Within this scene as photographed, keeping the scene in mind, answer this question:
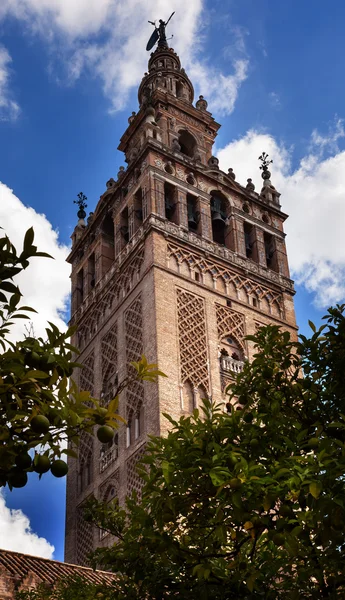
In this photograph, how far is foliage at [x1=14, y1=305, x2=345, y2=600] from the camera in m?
5.83

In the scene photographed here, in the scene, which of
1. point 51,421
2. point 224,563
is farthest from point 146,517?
point 51,421

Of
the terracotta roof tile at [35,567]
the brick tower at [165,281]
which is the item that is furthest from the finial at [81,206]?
the terracotta roof tile at [35,567]

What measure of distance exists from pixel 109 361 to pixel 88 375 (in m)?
1.40

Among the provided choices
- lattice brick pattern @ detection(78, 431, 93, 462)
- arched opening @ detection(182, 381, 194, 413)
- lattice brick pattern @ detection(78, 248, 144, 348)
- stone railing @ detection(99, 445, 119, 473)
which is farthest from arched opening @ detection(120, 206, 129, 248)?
stone railing @ detection(99, 445, 119, 473)

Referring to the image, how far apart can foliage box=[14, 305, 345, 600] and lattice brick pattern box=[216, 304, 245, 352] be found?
14.3 meters

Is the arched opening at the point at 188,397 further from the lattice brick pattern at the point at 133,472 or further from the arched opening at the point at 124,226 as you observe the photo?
the arched opening at the point at 124,226

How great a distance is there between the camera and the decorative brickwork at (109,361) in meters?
22.6

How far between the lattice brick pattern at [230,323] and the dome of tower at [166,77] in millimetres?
9748

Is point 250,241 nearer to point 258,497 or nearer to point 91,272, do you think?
point 91,272

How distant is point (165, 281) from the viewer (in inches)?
864

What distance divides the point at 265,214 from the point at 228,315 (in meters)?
5.82

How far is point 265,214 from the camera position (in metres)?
27.8

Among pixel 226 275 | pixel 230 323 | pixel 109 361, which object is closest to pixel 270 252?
pixel 226 275

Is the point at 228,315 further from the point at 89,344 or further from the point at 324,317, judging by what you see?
the point at 324,317
